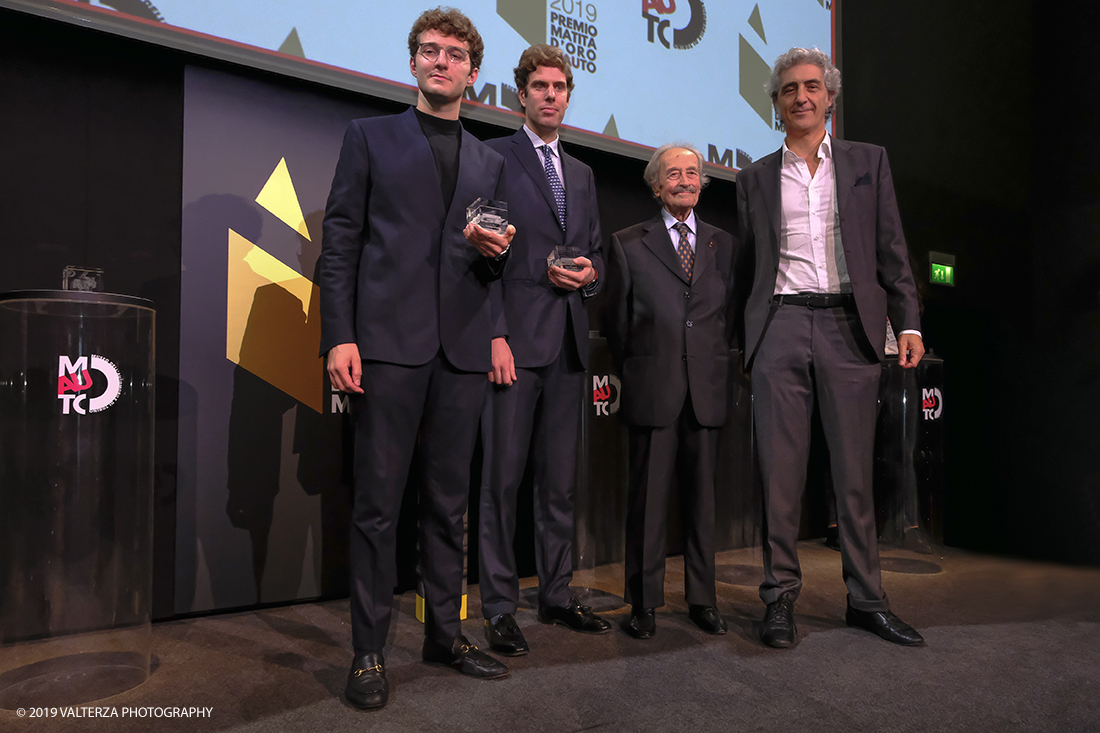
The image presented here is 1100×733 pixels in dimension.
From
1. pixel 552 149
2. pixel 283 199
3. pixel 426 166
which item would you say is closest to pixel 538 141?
pixel 552 149

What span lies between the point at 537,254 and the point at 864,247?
106cm

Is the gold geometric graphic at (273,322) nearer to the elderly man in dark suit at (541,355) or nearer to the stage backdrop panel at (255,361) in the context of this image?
the stage backdrop panel at (255,361)

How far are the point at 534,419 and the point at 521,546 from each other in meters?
1.05

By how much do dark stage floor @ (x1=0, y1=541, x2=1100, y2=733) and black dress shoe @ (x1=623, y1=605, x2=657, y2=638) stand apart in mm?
32

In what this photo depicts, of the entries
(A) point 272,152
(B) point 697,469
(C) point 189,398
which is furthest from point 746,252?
(C) point 189,398

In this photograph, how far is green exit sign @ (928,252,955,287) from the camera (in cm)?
433

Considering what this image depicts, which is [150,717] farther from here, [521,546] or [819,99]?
[819,99]

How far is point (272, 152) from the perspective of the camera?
8.55 feet

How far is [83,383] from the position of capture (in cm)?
180

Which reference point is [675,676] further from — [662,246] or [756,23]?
[756,23]

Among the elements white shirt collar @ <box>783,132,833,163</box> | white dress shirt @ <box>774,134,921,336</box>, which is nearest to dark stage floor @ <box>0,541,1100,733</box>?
white dress shirt @ <box>774,134,921,336</box>

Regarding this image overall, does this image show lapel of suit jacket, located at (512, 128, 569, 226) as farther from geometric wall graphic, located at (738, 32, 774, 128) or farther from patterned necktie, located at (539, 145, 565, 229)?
geometric wall graphic, located at (738, 32, 774, 128)

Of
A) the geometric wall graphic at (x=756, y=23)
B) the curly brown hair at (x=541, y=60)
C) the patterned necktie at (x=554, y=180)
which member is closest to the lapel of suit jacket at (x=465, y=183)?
the patterned necktie at (x=554, y=180)

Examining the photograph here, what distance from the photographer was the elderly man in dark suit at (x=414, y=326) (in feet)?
5.56
